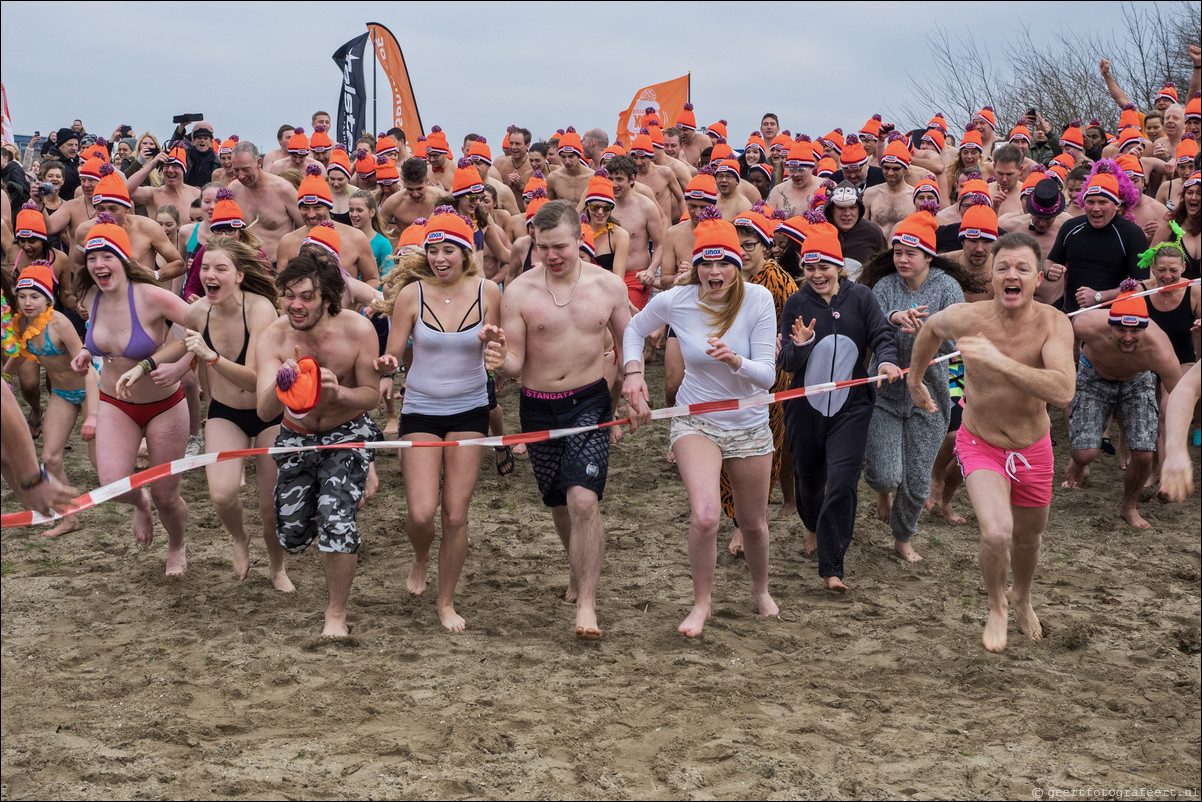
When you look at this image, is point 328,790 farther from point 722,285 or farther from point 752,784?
point 722,285

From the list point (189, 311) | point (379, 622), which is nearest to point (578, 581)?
point (379, 622)

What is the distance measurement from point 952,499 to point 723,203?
359cm

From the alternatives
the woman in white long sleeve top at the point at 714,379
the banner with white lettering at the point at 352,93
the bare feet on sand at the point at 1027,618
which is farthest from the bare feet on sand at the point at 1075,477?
the banner with white lettering at the point at 352,93

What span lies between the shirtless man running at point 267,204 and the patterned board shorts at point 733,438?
554 centimetres

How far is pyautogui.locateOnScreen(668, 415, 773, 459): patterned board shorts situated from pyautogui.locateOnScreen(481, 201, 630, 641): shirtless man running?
1.55ft

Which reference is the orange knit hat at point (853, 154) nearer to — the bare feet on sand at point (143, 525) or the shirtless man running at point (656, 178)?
the shirtless man running at point (656, 178)

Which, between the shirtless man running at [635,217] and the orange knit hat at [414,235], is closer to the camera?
the orange knit hat at [414,235]

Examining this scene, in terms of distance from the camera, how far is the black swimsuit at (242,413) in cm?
630

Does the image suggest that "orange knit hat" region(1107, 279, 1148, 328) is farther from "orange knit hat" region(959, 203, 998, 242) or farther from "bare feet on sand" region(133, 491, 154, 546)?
"bare feet on sand" region(133, 491, 154, 546)

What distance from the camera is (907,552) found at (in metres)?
7.32

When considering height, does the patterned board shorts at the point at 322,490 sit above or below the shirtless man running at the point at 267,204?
below

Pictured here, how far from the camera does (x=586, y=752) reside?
14.9 ft

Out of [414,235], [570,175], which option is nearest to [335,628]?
[414,235]

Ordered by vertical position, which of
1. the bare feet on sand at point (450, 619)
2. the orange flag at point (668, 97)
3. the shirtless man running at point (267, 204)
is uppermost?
the orange flag at point (668, 97)
